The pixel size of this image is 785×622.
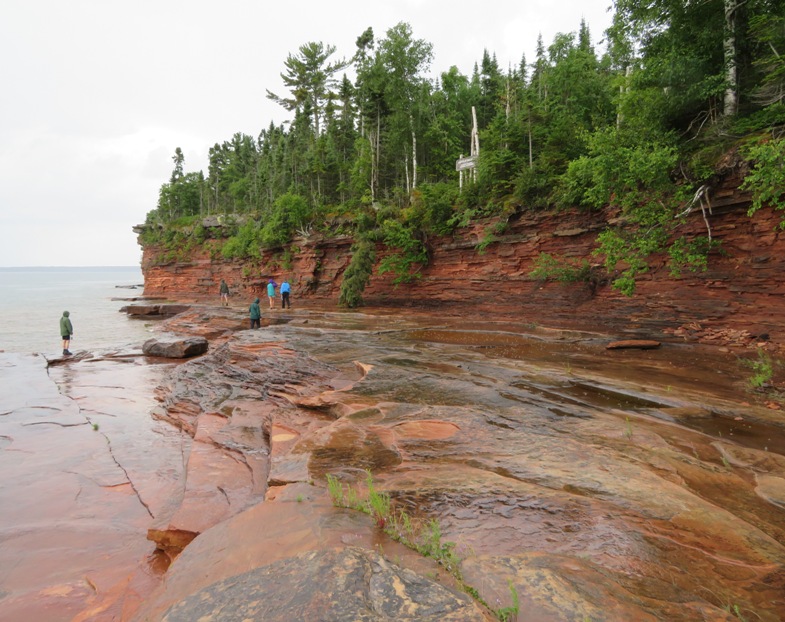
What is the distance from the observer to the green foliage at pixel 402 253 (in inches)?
1016

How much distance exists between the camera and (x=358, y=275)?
26344 mm

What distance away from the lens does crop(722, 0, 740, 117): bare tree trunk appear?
12711mm

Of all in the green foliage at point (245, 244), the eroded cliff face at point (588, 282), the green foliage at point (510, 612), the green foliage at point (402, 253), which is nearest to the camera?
the green foliage at point (510, 612)

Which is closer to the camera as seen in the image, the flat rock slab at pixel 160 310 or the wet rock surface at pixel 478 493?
the wet rock surface at pixel 478 493

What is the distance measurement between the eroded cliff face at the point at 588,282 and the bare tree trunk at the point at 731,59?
2557 millimetres

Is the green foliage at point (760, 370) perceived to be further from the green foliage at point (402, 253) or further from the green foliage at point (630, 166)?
the green foliage at point (402, 253)

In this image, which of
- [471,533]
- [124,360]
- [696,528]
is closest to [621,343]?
[696,528]

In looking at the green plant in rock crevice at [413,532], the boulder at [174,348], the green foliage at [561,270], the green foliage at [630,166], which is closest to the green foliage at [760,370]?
the green foliage at [630,166]

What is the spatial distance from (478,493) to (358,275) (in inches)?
906

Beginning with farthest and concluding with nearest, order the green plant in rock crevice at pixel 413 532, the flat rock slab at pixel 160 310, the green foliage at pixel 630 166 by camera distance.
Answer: the flat rock slab at pixel 160 310 → the green foliage at pixel 630 166 → the green plant in rock crevice at pixel 413 532

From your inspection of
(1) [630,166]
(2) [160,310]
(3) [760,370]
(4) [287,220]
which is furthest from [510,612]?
(4) [287,220]

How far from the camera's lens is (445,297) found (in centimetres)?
2450

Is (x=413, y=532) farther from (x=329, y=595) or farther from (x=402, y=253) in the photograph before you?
(x=402, y=253)

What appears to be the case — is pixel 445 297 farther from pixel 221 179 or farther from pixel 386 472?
pixel 221 179
